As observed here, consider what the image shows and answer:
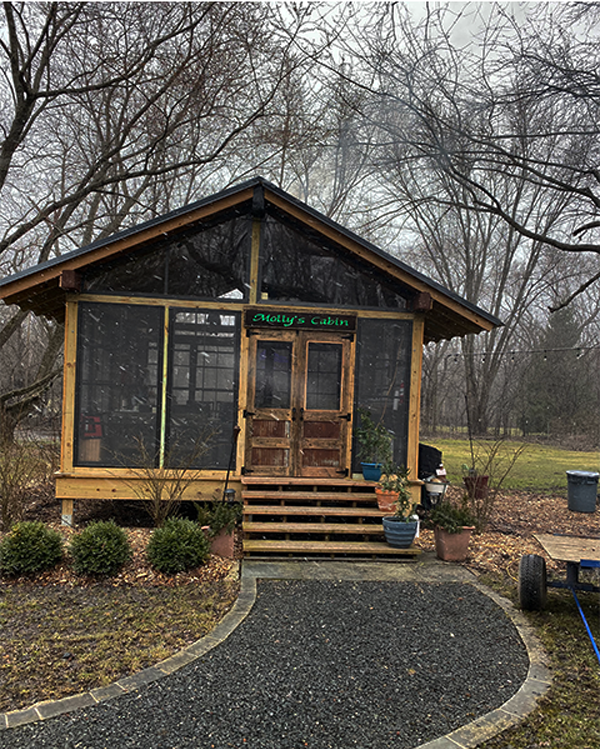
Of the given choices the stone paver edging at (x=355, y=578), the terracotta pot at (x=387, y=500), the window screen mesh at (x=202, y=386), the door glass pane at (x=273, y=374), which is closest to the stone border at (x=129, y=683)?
the stone paver edging at (x=355, y=578)

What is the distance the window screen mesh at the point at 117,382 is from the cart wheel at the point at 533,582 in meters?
4.59

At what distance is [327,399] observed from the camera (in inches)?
297

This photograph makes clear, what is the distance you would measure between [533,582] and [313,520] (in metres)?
2.84

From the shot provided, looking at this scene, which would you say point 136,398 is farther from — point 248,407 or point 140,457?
point 248,407

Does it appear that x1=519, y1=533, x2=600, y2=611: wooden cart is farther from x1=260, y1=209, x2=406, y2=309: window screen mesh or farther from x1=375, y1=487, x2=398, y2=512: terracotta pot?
x1=260, y1=209, x2=406, y2=309: window screen mesh

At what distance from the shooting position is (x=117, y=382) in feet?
23.1

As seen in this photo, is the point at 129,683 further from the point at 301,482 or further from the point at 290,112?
the point at 290,112

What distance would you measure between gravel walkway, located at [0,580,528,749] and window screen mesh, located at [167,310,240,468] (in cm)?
270

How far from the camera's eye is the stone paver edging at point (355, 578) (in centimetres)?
297

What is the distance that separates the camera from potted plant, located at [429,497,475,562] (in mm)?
6102

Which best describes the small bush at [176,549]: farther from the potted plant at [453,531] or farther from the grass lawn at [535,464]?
the grass lawn at [535,464]

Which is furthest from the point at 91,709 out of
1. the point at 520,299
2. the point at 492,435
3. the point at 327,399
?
the point at 492,435

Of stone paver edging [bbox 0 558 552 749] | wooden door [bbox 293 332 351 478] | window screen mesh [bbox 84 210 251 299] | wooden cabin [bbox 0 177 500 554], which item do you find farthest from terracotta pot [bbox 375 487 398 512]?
window screen mesh [bbox 84 210 251 299]

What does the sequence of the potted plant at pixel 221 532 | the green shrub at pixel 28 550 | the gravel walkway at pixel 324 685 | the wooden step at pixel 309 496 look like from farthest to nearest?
the wooden step at pixel 309 496 < the potted plant at pixel 221 532 < the green shrub at pixel 28 550 < the gravel walkway at pixel 324 685
